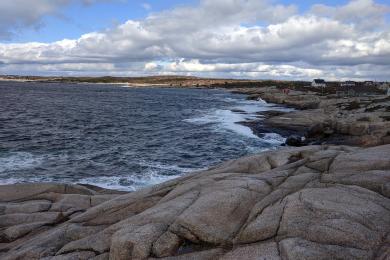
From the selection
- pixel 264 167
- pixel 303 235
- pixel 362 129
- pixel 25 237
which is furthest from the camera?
pixel 362 129

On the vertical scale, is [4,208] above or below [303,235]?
below

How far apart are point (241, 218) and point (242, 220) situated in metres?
0.10

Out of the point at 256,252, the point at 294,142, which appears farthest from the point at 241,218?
the point at 294,142

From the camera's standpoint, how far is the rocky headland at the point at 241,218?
10.4m

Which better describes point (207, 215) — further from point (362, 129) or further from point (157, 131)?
point (157, 131)

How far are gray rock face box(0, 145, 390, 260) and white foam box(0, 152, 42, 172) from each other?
→ 49.8 feet

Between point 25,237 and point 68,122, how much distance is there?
1936 inches

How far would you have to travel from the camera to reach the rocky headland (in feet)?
34.2

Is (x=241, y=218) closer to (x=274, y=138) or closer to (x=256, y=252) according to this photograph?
(x=256, y=252)

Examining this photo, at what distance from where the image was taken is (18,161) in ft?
113

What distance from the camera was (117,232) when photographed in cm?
1235

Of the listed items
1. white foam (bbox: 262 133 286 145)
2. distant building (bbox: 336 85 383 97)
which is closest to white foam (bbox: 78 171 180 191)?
white foam (bbox: 262 133 286 145)

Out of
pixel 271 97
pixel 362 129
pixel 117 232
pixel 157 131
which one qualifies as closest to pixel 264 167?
pixel 117 232

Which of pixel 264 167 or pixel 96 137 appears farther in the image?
pixel 96 137
